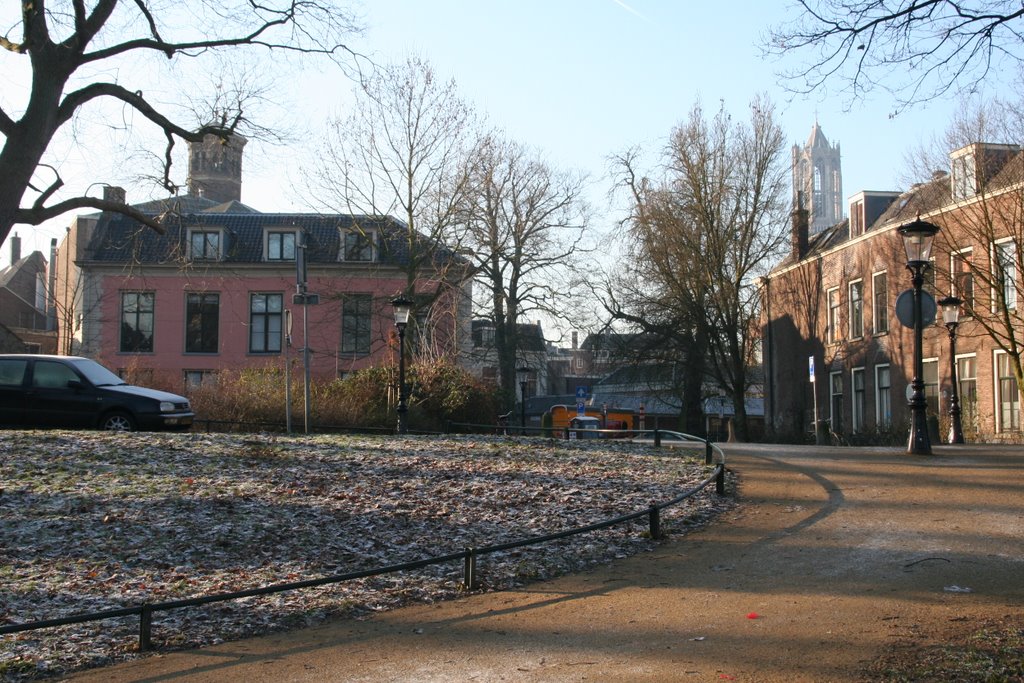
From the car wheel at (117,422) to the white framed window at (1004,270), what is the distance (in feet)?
70.5

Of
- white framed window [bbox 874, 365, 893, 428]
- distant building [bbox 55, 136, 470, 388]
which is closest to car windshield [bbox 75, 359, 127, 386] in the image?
distant building [bbox 55, 136, 470, 388]

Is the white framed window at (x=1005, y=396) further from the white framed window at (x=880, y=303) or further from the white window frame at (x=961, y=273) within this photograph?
the white framed window at (x=880, y=303)

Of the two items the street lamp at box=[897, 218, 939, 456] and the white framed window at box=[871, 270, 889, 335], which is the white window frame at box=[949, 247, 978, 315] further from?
the street lamp at box=[897, 218, 939, 456]

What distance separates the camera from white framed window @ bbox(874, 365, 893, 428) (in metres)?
35.8

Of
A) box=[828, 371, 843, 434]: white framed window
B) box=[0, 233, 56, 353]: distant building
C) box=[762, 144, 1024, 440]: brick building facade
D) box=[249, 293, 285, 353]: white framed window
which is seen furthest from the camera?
box=[0, 233, 56, 353]: distant building

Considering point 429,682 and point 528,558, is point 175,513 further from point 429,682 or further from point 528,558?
point 429,682

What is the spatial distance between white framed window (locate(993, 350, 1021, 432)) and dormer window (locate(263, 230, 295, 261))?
29325mm

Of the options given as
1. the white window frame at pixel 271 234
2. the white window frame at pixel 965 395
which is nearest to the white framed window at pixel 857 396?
the white window frame at pixel 965 395

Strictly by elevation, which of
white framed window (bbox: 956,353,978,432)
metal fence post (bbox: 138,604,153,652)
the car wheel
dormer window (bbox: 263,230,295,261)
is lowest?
metal fence post (bbox: 138,604,153,652)

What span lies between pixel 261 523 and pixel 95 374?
403 inches

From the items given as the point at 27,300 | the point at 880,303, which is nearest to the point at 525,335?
the point at 880,303

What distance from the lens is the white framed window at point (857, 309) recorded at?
37656mm

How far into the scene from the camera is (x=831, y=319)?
40.4 meters

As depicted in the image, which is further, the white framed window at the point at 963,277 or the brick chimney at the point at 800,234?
the brick chimney at the point at 800,234
